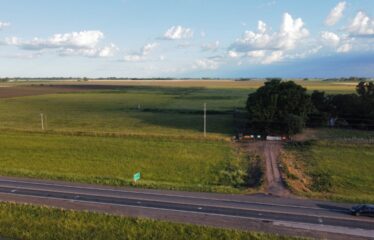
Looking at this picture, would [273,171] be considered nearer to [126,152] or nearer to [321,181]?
[321,181]

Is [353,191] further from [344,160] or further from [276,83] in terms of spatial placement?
[276,83]

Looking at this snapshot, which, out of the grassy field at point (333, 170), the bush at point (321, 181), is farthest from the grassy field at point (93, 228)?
the bush at point (321, 181)

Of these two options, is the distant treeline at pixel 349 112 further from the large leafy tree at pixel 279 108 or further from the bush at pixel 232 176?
the bush at pixel 232 176

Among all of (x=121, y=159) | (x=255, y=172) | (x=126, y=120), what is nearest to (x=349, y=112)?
(x=255, y=172)

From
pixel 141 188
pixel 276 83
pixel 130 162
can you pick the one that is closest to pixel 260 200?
pixel 141 188

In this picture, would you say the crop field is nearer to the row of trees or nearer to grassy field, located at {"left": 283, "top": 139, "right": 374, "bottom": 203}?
grassy field, located at {"left": 283, "top": 139, "right": 374, "bottom": 203}

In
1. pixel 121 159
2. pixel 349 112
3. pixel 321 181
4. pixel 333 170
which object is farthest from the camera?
pixel 349 112

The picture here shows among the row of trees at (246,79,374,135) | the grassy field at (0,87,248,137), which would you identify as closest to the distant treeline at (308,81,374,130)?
the row of trees at (246,79,374,135)
